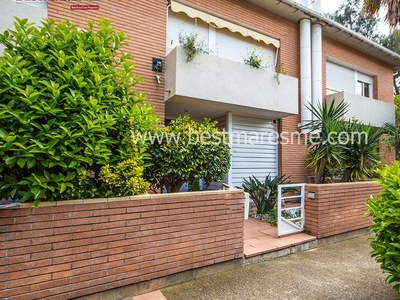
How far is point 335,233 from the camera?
23.1 feet

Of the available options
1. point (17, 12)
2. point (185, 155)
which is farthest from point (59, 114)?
point (17, 12)

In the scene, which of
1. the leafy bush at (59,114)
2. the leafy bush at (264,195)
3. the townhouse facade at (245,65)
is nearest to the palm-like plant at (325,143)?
the leafy bush at (264,195)

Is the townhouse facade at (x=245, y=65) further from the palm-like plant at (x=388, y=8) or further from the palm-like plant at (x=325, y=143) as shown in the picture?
the palm-like plant at (x=325, y=143)

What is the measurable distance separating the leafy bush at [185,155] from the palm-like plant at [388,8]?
12.4 metres

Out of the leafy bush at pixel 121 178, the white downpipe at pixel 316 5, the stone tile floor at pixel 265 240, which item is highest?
the white downpipe at pixel 316 5

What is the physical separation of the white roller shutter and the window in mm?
8591

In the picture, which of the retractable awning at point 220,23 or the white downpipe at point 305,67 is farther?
the white downpipe at point 305,67

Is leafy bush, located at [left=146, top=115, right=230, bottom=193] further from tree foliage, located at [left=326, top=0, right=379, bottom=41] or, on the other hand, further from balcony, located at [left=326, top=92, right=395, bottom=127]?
tree foliage, located at [left=326, top=0, right=379, bottom=41]

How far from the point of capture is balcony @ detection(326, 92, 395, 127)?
12828 millimetres

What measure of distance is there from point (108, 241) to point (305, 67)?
1254cm

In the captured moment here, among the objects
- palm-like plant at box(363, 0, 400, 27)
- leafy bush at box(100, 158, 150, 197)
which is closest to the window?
palm-like plant at box(363, 0, 400, 27)

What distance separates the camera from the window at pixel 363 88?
51.6 feet

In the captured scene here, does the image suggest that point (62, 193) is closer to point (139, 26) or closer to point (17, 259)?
point (17, 259)

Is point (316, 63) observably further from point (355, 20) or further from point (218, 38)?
point (355, 20)
